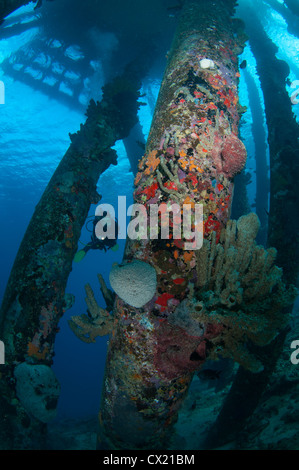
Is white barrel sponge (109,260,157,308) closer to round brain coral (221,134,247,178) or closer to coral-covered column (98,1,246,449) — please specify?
coral-covered column (98,1,246,449)

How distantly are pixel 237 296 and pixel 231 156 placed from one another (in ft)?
4.64

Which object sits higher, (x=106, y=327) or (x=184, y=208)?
(x=184, y=208)

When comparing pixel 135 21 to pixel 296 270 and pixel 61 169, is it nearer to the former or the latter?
pixel 61 169

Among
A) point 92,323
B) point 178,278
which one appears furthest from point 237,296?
point 92,323

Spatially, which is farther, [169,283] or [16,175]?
[16,175]

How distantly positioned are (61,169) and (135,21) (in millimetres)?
9266

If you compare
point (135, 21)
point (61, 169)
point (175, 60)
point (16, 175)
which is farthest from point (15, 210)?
point (175, 60)

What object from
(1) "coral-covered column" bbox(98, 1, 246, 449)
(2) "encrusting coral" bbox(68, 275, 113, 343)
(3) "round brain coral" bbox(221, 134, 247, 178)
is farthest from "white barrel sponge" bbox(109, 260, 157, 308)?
(3) "round brain coral" bbox(221, 134, 247, 178)

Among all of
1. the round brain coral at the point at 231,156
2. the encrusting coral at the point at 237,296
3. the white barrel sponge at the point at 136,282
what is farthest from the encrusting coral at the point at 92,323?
the round brain coral at the point at 231,156

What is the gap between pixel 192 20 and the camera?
11.8 feet

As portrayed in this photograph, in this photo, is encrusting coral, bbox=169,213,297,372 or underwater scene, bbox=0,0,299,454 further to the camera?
underwater scene, bbox=0,0,299,454

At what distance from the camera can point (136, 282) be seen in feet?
6.57

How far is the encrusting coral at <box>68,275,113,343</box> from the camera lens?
8.04 ft

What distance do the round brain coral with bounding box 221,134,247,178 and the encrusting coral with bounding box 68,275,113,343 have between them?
6.62 ft
